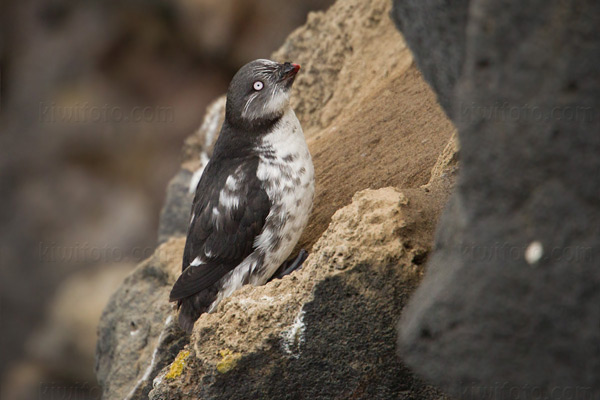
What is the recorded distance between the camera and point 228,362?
146 inches

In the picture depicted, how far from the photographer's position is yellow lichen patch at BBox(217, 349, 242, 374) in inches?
146

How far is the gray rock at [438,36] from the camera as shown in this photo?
2.88 metres

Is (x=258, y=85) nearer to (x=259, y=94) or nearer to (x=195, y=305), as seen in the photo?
(x=259, y=94)

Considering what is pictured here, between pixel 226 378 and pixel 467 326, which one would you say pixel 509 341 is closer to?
pixel 467 326

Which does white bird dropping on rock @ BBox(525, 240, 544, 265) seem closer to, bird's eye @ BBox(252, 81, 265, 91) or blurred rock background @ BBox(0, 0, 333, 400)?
bird's eye @ BBox(252, 81, 265, 91)

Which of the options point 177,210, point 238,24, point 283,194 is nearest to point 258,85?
point 283,194

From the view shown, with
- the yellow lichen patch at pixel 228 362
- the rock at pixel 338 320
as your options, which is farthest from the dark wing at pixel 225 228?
the yellow lichen patch at pixel 228 362

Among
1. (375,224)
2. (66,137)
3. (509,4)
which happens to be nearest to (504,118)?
(509,4)

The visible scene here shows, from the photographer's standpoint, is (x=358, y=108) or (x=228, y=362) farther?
(x=358, y=108)

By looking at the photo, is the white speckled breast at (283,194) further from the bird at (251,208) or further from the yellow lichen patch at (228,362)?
the yellow lichen patch at (228,362)

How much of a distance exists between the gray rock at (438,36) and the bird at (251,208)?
5.36 feet

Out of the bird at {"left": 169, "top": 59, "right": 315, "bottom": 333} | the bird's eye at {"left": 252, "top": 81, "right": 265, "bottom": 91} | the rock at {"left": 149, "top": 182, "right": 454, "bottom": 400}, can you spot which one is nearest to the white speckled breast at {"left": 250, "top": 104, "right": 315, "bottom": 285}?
the bird at {"left": 169, "top": 59, "right": 315, "bottom": 333}

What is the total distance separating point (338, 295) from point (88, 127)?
407 inches

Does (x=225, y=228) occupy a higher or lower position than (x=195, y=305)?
higher
